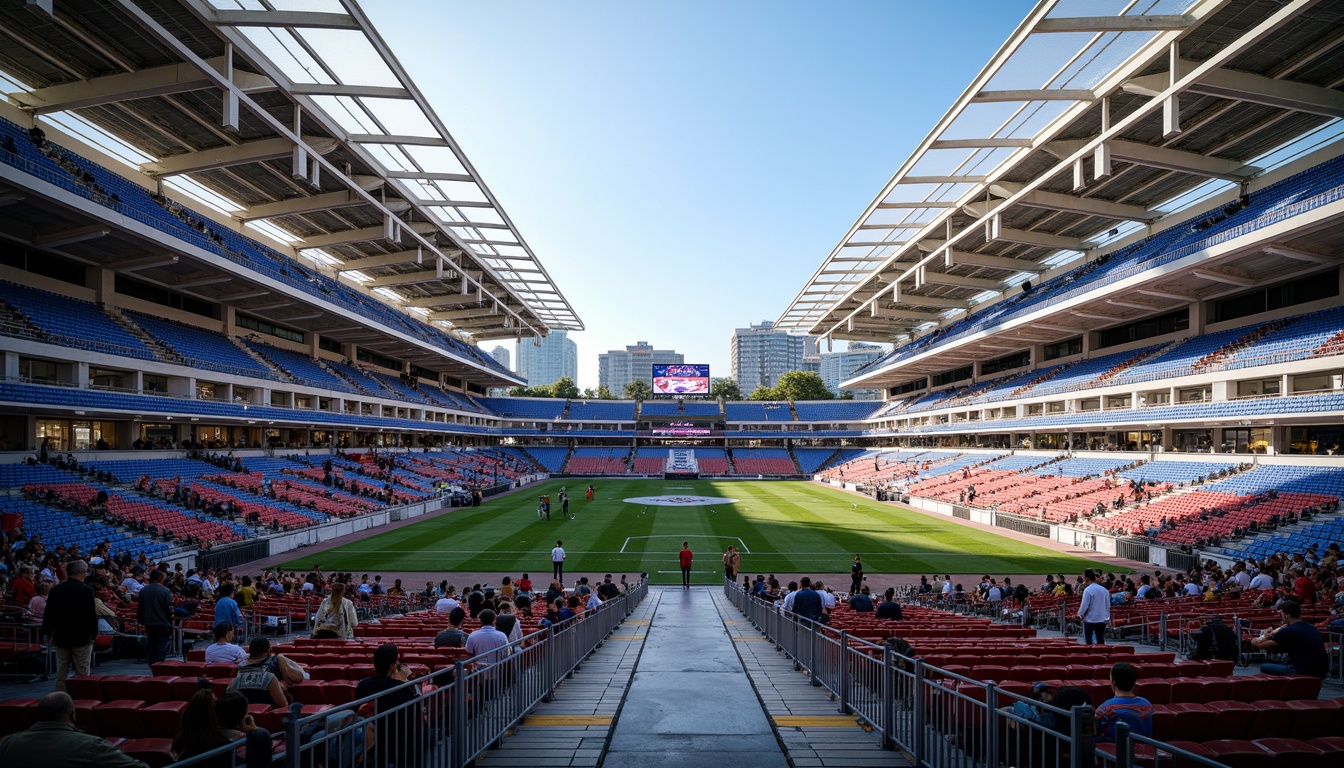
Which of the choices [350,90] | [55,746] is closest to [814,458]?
[350,90]

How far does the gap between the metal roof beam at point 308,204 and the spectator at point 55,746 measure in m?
38.9

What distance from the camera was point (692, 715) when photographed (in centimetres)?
755

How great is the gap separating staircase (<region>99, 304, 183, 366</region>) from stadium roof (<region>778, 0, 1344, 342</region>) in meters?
39.3

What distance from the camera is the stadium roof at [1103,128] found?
24016 mm

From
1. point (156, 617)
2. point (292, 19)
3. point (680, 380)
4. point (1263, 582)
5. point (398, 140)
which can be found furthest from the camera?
point (680, 380)

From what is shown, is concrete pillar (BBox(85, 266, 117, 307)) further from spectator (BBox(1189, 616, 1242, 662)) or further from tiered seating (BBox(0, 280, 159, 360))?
spectator (BBox(1189, 616, 1242, 662))

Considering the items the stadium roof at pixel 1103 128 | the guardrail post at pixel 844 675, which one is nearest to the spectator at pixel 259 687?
the guardrail post at pixel 844 675

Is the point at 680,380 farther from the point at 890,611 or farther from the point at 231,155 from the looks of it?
the point at 890,611

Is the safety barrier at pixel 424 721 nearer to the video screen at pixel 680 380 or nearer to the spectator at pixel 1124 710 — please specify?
the spectator at pixel 1124 710

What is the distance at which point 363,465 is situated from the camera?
49.8 meters

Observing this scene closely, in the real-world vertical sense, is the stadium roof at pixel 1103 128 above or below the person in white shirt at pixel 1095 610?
above

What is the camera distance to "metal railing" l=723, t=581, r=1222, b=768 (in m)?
4.16

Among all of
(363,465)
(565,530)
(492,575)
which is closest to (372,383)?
(363,465)

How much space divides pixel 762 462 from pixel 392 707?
8168 centimetres
